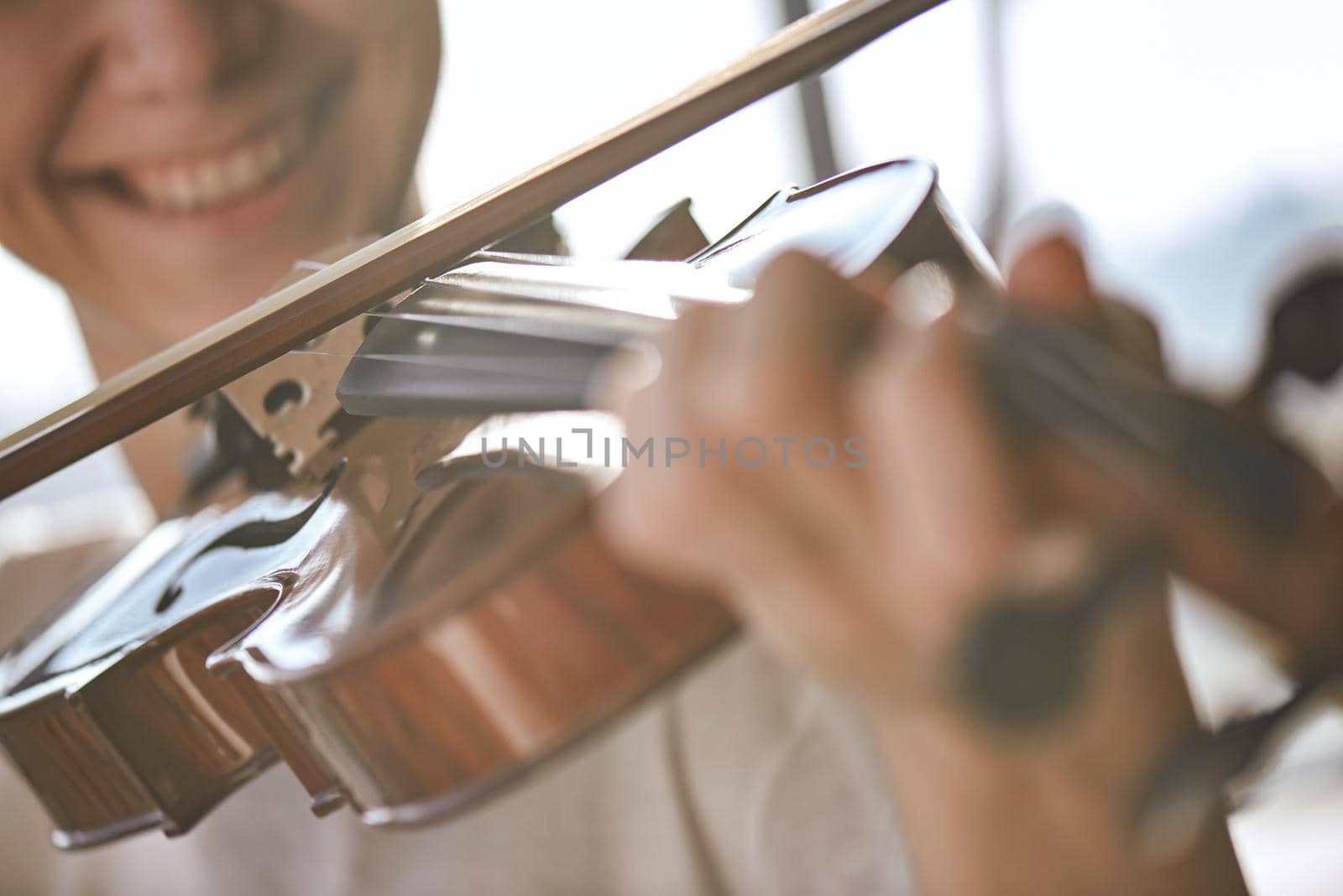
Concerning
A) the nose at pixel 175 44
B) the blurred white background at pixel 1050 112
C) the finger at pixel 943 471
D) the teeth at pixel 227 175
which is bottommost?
the blurred white background at pixel 1050 112

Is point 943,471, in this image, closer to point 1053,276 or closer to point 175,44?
point 1053,276

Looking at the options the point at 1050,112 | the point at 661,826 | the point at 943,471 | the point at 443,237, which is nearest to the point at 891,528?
the point at 943,471

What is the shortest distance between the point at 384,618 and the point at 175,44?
57 cm

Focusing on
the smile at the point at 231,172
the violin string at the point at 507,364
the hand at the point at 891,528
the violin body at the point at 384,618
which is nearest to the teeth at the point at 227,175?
the smile at the point at 231,172

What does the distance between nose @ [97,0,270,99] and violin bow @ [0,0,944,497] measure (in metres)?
0.36

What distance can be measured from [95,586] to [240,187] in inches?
12.7

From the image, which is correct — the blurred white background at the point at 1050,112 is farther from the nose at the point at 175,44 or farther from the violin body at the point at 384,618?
the violin body at the point at 384,618

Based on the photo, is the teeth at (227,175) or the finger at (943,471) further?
the teeth at (227,175)

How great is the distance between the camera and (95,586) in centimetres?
56

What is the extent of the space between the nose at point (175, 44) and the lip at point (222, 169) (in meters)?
0.04

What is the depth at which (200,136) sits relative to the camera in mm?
705

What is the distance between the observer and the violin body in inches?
10.4

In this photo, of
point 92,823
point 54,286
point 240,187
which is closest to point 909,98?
point 240,187

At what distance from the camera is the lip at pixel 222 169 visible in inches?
28.0
